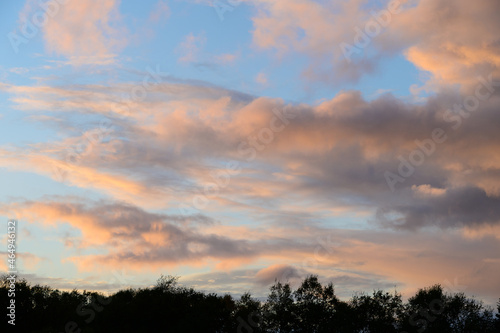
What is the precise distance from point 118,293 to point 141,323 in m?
30.5

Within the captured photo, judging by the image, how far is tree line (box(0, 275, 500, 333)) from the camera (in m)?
105

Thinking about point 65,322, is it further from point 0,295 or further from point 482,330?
point 482,330

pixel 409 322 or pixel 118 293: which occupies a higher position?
pixel 118 293

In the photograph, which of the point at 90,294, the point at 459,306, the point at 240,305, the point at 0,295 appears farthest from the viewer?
the point at 90,294

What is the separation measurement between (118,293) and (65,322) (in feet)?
107

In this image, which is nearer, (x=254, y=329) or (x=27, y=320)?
(x=27, y=320)

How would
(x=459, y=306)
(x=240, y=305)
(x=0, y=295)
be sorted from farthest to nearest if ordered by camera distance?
(x=240, y=305), (x=459, y=306), (x=0, y=295)

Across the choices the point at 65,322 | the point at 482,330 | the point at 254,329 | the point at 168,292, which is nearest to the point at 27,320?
the point at 65,322

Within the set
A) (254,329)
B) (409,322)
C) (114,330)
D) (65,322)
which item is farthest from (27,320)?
(409,322)

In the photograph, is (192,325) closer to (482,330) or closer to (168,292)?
(168,292)

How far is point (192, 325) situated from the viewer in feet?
347

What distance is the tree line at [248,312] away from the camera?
10531 cm

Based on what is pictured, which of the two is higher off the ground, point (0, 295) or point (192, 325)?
point (0, 295)

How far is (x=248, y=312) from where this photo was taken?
13538cm
